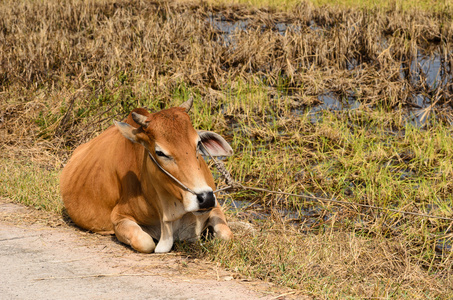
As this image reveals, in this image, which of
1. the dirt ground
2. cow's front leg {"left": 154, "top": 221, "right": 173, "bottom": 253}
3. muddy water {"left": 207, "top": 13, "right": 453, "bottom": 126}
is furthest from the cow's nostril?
muddy water {"left": 207, "top": 13, "right": 453, "bottom": 126}

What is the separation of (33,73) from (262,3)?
16.8ft

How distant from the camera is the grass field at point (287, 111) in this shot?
4.07 metres

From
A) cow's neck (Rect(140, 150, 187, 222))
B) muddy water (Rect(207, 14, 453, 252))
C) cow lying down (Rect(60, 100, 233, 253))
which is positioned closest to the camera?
cow lying down (Rect(60, 100, 233, 253))

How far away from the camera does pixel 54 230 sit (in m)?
4.13

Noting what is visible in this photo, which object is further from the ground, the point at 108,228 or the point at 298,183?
the point at 108,228

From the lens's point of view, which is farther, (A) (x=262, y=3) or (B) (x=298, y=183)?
(A) (x=262, y=3)

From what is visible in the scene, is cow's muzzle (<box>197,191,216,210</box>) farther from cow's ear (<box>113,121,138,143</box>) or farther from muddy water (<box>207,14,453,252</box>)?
muddy water (<box>207,14,453,252</box>)

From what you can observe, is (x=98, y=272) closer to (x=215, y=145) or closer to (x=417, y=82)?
(x=215, y=145)

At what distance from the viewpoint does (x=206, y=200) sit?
10.6ft

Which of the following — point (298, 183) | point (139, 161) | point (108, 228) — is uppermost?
point (139, 161)

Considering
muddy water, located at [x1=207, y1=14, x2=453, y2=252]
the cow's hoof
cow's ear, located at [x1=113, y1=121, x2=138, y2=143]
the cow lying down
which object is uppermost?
cow's ear, located at [x1=113, y1=121, x2=138, y2=143]

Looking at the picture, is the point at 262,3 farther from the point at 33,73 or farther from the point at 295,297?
the point at 295,297

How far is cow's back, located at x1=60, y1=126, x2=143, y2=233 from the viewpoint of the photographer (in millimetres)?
3994

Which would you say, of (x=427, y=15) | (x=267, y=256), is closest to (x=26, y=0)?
(x=427, y=15)
